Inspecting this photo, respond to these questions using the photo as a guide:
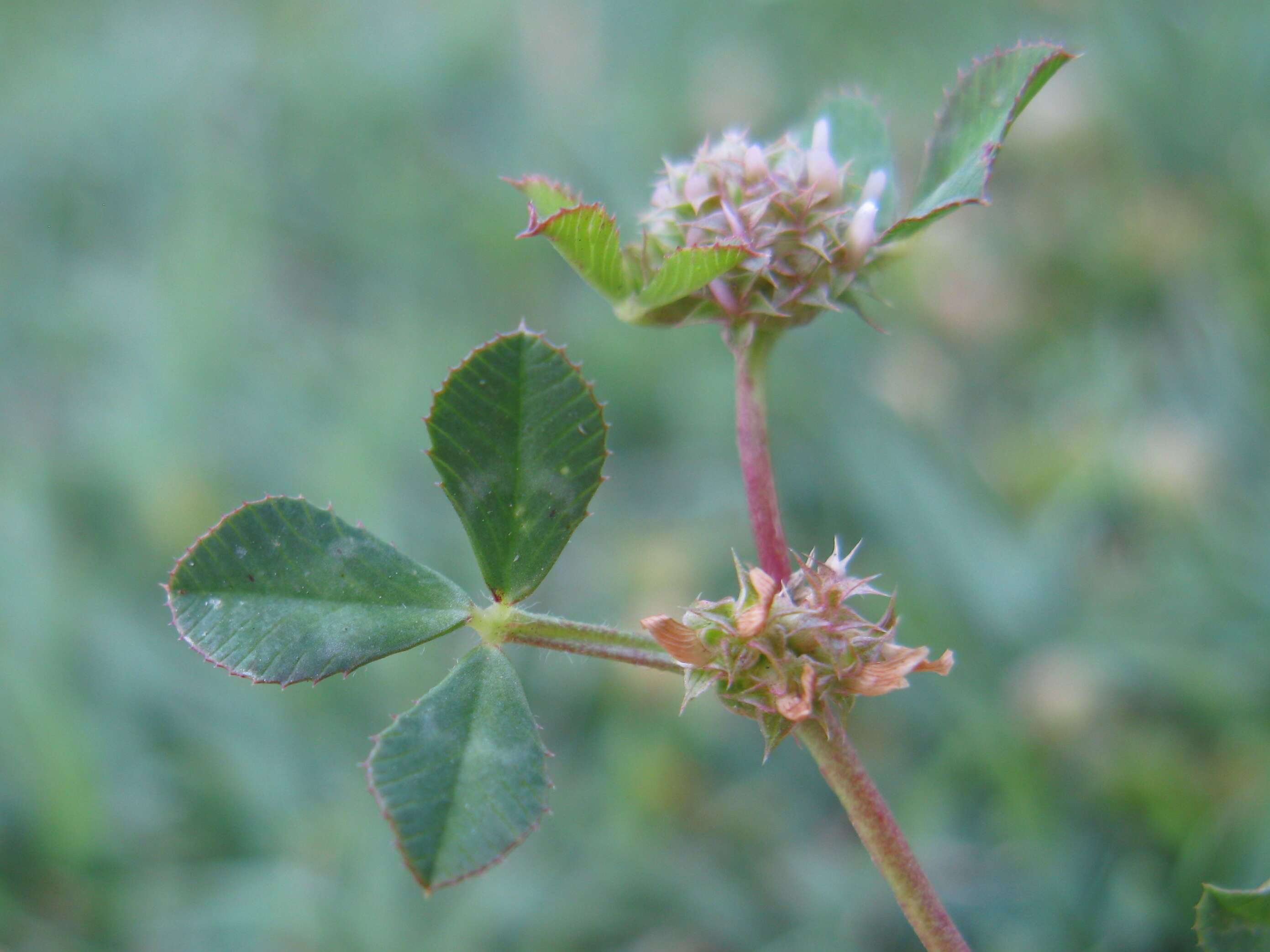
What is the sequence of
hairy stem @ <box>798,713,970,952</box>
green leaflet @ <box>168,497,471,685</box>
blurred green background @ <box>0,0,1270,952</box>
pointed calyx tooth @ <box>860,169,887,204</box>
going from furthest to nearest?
blurred green background @ <box>0,0,1270,952</box> < pointed calyx tooth @ <box>860,169,887,204</box> < green leaflet @ <box>168,497,471,685</box> < hairy stem @ <box>798,713,970,952</box>

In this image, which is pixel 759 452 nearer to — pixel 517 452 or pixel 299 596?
pixel 517 452

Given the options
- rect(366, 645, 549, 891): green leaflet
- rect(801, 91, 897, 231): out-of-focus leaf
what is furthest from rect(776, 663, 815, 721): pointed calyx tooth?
rect(801, 91, 897, 231): out-of-focus leaf

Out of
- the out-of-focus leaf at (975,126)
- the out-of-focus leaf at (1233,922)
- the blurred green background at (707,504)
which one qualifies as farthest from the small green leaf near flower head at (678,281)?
the blurred green background at (707,504)

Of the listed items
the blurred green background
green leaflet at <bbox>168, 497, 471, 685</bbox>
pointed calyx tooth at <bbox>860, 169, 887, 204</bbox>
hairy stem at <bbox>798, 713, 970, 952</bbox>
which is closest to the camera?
hairy stem at <bbox>798, 713, 970, 952</bbox>

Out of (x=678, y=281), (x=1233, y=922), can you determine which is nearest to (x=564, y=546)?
(x=678, y=281)

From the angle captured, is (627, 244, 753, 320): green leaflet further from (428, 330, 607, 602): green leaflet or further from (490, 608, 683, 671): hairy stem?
(490, 608, 683, 671): hairy stem

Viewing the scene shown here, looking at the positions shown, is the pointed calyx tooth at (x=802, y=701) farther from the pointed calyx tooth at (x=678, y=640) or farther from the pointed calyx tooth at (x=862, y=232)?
the pointed calyx tooth at (x=862, y=232)

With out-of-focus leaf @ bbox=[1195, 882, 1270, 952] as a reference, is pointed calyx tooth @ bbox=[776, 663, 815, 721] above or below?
above

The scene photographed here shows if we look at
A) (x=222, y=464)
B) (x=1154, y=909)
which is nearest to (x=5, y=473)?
(x=222, y=464)

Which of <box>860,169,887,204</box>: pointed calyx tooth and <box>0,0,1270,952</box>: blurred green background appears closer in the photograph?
<box>860,169,887,204</box>: pointed calyx tooth
